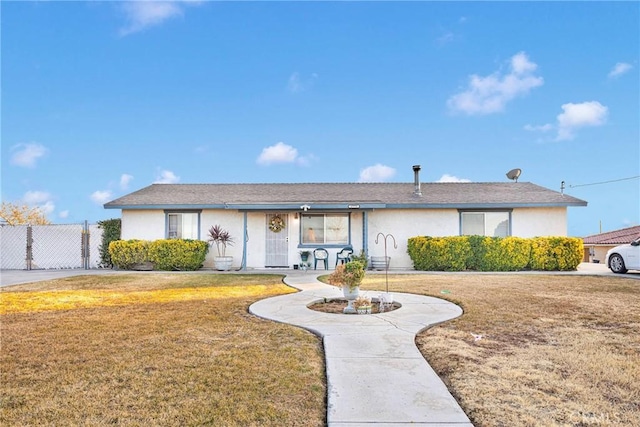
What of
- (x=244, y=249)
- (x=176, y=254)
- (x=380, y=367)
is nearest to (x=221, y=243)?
(x=244, y=249)

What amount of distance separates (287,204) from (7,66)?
1087 centimetres

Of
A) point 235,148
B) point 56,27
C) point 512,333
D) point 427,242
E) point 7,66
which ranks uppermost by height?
point 56,27

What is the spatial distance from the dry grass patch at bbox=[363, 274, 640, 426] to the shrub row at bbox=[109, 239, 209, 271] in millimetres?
9855

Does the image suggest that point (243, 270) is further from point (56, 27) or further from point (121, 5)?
point (56, 27)

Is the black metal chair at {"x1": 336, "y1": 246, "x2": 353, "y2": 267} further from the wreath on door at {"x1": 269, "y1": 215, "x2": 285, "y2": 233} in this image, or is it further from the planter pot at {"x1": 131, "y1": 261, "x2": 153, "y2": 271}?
the planter pot at {"x1": 131, "y1": 261, "x2": 153, "y2": 271}

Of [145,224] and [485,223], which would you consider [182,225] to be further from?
[485,223]

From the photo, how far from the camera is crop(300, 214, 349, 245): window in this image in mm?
15844

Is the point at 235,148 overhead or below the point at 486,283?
overhead

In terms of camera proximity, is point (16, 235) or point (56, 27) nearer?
point (56, 27)

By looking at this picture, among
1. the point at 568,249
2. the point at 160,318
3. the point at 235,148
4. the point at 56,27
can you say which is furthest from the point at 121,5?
the point at 568,249

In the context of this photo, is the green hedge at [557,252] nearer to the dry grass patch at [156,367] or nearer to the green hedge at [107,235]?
the dry grass patch at [156,367]

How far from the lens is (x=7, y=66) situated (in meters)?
14.0

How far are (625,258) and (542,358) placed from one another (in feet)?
40.5

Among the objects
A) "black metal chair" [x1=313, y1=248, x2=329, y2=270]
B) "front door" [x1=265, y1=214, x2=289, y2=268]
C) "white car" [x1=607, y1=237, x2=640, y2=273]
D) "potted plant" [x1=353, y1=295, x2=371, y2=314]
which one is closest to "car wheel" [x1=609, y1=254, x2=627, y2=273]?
"white car" [x1=607, y1=237, x2=640, y2=273]
